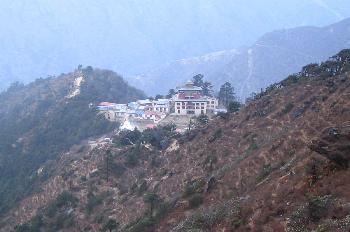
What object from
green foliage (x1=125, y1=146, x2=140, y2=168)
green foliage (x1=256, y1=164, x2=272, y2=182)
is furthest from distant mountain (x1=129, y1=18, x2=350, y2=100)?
green foliage (x1=256, y1=164, x2=272, y2=182)

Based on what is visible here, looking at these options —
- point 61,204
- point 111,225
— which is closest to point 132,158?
point 61,204

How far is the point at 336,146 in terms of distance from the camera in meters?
14.6

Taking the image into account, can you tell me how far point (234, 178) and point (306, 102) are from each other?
9783 mm

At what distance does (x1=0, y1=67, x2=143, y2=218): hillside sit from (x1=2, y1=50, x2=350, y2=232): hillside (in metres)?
8.00

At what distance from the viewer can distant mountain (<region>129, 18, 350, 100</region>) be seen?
143875 mm

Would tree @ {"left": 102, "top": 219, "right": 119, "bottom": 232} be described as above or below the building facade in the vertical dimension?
below

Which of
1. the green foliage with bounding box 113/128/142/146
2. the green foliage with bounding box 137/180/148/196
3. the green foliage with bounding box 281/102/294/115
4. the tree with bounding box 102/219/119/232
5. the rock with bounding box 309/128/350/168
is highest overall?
the green foliage with bounding box 281/102/294/115

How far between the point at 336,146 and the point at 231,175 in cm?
806

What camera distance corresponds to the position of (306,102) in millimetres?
28891

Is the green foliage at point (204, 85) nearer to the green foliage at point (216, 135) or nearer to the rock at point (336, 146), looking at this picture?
the green foliage at point (216, 135)

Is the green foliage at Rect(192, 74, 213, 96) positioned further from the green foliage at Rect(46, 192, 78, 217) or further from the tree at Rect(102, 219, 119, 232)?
the tree at Rect(102, 219, 119, 232)

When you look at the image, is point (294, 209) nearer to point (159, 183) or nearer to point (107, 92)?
point (159, 183)

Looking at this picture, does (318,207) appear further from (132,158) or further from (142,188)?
(132,158)

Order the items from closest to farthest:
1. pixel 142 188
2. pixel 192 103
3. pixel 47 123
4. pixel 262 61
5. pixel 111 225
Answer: pixel 111 225
pixel 142 188
pixel 192 103
pixel 47 123
pixel 262 61
